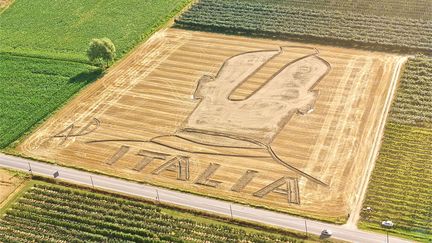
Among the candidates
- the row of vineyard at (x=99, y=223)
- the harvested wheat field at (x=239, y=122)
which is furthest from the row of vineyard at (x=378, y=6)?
the row of vineyard at (x=99, y=223)

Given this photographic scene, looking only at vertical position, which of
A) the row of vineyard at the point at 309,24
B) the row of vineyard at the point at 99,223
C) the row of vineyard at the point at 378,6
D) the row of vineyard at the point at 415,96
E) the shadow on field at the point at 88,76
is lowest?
the row of vineyard at the point at 99,223

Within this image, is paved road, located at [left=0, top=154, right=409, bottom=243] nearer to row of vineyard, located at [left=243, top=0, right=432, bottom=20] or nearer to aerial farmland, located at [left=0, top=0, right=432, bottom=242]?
aerial farmland, located at [left=0, top=0, right=432, bottom=242]

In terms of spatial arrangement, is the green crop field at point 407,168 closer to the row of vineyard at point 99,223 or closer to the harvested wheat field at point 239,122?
the harvested wheat field at point 239,122

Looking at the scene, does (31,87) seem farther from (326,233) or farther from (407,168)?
(407,168)

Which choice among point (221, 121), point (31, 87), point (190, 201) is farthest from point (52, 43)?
point (190, 201)

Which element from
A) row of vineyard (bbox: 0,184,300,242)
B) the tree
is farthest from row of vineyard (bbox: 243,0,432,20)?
row of vineyard (bbox: 0,184,300,242)

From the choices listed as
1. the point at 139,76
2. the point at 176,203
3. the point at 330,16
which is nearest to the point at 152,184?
the point at 176,203
